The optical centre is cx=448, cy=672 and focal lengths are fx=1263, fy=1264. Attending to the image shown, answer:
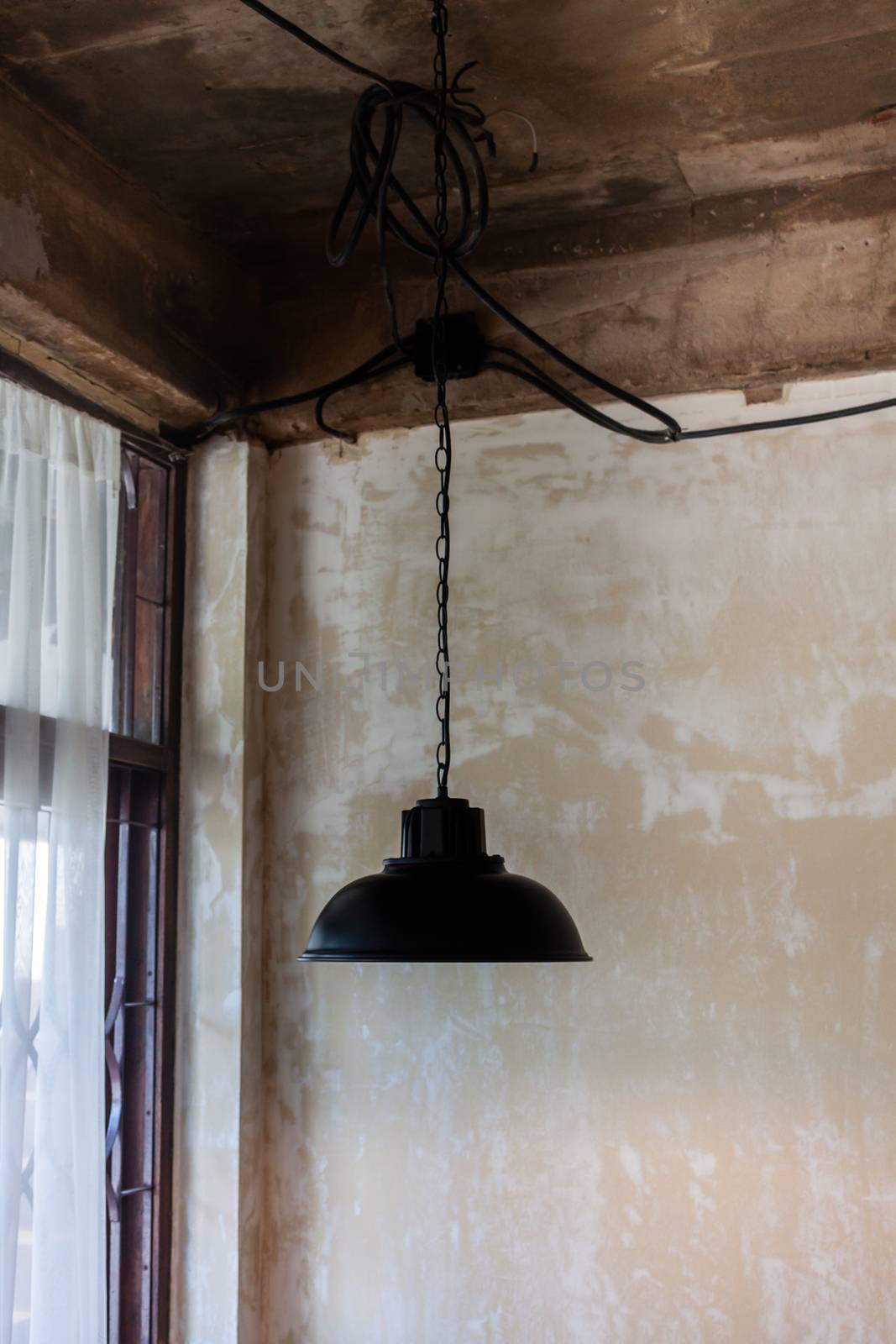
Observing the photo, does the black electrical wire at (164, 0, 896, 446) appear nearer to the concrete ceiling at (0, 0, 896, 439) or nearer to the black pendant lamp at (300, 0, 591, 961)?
the concrete ceiling at (0, 0, 896, 439)

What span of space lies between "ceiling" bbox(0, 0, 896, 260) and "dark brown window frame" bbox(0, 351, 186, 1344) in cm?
57

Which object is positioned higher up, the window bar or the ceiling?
the ceiling

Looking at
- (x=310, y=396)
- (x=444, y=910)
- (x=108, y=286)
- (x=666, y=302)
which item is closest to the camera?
(x=444, y=910)

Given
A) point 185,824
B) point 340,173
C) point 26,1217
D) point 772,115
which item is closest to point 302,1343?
point 26,1217

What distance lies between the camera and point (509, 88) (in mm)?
2584

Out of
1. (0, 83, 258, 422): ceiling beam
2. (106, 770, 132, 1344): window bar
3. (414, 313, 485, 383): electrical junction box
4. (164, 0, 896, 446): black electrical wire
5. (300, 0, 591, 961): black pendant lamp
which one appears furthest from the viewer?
(414, 313, 485, 383): electrical junction box

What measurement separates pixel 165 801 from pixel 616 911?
113cm

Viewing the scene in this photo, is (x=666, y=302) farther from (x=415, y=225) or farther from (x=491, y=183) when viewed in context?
(x=415, y=225)

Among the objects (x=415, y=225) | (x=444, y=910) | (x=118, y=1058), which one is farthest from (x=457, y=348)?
(x=118, y=1058)

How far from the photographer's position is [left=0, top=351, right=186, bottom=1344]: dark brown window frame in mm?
2920

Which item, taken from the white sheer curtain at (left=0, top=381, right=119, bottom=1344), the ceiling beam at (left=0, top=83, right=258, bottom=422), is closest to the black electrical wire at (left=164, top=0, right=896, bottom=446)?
the ceiling beam at (left=0, top=83, right=258, bottom=422)

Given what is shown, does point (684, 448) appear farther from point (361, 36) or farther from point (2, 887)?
point (2, 887)

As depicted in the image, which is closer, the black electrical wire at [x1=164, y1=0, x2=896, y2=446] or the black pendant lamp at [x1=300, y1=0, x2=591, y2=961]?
the black pendant lamp at [x1=300, y1=0, x2=591, y2=961]

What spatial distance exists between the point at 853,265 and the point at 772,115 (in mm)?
420
